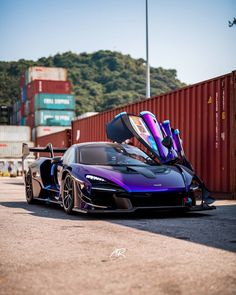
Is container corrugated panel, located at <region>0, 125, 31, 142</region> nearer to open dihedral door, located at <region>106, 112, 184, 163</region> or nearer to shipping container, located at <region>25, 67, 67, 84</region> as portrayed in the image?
shipping container, located at <region>25, 67, 67, 84</region>

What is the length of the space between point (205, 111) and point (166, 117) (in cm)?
199

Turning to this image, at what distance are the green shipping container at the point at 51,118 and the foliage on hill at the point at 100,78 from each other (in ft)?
173

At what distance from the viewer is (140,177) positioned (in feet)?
25.0

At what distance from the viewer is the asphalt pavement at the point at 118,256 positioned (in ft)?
10.8

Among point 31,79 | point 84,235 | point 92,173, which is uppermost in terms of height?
point 31,79

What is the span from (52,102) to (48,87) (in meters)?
1.92

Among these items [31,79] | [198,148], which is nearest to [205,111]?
[198,148]

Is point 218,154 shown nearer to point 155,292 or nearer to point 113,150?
point 113,150

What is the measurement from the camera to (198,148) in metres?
13.3

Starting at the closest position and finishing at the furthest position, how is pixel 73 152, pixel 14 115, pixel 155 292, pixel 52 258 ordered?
pixel 155 292 < pixel 52 258 < pixel 73 152 < pixel 14 115

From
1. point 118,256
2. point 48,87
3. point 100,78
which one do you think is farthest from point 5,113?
point 118,256

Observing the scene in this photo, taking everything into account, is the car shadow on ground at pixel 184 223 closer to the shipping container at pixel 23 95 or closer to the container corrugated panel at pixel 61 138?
the container corrugated panel at pixel 61 138

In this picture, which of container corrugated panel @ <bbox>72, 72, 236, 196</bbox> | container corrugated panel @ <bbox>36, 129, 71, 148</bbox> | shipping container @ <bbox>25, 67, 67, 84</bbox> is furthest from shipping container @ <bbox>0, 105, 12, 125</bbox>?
container corrugated panel @ <bbox>72, 72, 236, 196</bbox>

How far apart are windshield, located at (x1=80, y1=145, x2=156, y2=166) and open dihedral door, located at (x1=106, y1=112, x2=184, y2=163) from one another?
579 millimetres
